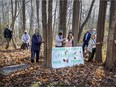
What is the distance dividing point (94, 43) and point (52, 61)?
2.69 m

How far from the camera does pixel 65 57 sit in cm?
1198

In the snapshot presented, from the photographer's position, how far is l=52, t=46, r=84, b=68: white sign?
38.1ft

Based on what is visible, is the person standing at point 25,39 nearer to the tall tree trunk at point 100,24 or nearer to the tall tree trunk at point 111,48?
the tall tree trunk at point 100,24

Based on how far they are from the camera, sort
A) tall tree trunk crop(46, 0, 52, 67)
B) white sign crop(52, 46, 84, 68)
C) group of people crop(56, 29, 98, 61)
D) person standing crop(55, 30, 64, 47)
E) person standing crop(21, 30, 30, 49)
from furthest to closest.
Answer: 1. person standing crop(21, 30, 30, 49)
2. person standing crop(55, 30, 64, 47)
3. group of people crop(56, 29, 98, 61)
4. white sign crop(52, 46, 84, 68)
5. tall tree trunk crop(46, 0, 52, 67)

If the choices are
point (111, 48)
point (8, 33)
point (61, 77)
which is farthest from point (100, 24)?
point (8, 33)

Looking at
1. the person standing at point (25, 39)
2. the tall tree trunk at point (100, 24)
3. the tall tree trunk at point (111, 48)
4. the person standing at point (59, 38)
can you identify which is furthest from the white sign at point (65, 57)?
the person standing at point (25, 39)

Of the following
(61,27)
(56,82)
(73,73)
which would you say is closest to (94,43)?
(61,27)

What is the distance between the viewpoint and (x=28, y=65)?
12.3 m

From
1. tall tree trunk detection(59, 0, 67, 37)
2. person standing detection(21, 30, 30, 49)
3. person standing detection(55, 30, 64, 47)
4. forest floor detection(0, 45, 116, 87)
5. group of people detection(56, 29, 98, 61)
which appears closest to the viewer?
forest floor detection(0, 45, 116, 87)

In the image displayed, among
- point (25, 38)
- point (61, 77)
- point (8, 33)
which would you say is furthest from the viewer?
point (8, 33)

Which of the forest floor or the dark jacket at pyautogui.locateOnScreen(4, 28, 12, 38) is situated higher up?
the dark jacket at pyautogui.locateOnScreen(4, 28, 12, 38)

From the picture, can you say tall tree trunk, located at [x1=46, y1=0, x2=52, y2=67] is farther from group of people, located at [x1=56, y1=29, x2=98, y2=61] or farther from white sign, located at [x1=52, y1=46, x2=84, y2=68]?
group of people, located at [x1=56, y1=29, x2=98, y2=61]

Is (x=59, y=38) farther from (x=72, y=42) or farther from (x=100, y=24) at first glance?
(x=100, y=24)

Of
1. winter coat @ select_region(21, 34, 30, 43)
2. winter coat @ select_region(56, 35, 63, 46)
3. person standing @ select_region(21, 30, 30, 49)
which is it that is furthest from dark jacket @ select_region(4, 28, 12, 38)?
winter coat @ select_region(56, 35, 63, 46)
